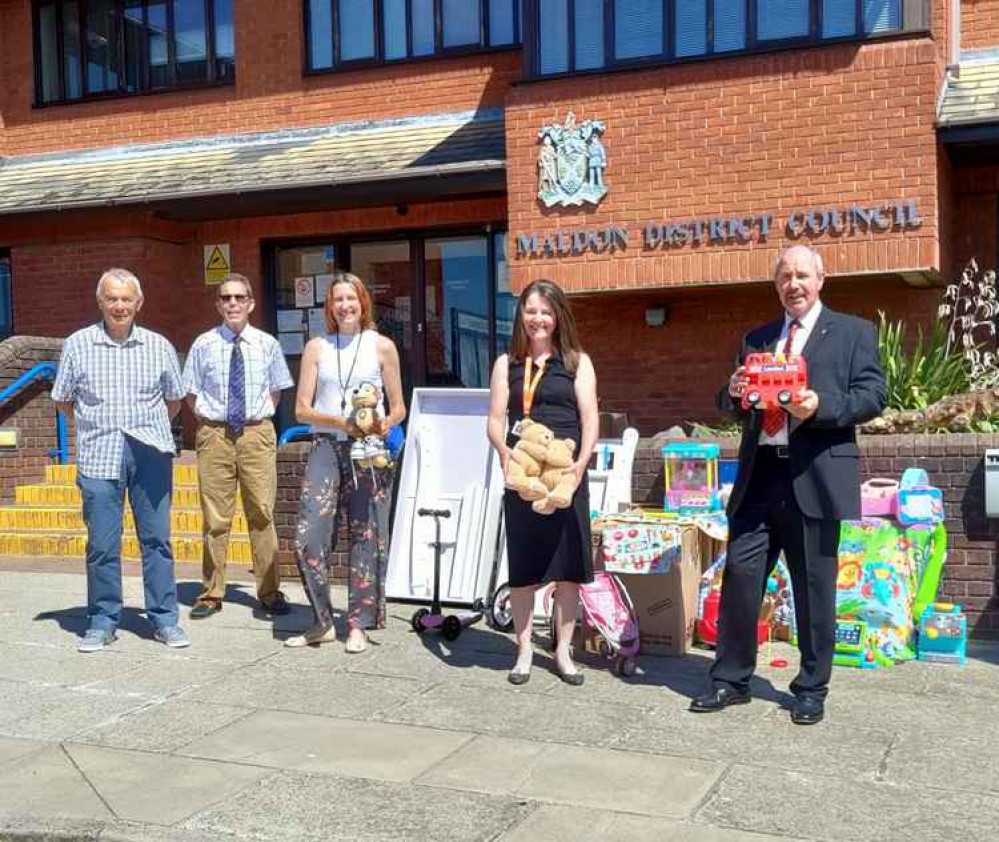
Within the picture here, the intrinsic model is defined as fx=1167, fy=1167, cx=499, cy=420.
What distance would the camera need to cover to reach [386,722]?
498 cm

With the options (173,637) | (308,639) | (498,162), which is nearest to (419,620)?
(308,639)

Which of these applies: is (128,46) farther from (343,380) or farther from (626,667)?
(626,667)

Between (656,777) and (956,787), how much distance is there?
3.46 ft

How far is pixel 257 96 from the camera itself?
12.8m

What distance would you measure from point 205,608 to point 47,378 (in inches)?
188

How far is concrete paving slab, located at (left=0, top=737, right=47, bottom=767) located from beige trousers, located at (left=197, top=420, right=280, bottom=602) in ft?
7.33

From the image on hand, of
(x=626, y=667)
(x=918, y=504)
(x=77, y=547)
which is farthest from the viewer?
(x=77, y=547)

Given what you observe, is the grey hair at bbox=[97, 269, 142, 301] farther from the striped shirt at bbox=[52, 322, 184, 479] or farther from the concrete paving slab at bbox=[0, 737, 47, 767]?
the concrete paving slab at bbox=[0, 737, 47, 767]

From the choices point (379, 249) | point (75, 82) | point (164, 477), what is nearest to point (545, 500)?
point (164, 477)

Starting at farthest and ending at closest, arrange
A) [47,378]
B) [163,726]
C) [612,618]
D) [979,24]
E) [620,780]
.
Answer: [47,378]
[979,24]
[612,618]
[163,726]
[620,780]

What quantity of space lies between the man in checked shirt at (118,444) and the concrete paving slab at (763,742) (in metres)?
2.80

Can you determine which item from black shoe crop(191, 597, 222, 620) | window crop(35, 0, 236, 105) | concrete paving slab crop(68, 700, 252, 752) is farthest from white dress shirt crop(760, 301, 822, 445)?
window crop(35, 0, 236, 105)

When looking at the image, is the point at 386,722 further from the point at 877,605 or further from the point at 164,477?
the point at 877,605

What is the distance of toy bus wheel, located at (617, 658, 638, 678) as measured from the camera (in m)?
5.62
